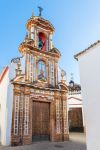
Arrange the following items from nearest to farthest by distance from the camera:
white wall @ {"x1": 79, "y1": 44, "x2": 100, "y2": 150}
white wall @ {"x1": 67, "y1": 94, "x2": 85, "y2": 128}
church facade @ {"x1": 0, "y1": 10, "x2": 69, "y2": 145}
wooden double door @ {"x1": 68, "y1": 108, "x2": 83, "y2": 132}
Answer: white wall @ {"x1": 79, "y1": 44, "x2": 100, "y2": 150}
church facade @ {"x1": 0, "y1": 10, "x2": 69, "y2": 145}
white wall @ {"x1": 67, "y1": 94, "x2": 85, "y2": 128}
wooden double door @ {"x1": 68, "y1": 108, "x2": 83, "y2": 132}

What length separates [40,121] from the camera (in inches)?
514

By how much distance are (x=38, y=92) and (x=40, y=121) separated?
2179mm

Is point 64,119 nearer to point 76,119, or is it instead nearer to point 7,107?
point 7,107

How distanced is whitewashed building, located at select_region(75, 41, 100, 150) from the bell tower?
574cm

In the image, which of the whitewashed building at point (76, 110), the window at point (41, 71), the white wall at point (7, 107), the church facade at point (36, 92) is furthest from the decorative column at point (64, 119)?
the whitewashed building at point (76, 110)

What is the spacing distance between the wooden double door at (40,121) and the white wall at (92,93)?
612 cm

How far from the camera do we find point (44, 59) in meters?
14.5

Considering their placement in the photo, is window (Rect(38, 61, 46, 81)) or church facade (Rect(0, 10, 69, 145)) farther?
window (Rect(38, 61, 46, 81))

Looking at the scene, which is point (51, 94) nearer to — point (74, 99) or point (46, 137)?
point (46, 137)

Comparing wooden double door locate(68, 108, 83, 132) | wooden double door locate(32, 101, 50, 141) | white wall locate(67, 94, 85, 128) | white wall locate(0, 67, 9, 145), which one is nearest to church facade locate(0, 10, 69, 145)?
wooden double door locate(32, 101, 50, 141)

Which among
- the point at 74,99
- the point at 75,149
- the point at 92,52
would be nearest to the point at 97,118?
the point at 92,52

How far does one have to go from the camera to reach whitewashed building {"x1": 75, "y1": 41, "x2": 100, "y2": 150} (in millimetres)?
6906

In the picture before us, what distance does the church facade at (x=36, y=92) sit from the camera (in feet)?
38.9

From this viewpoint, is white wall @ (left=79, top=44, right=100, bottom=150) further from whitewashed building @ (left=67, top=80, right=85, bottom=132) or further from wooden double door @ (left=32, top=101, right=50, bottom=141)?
whitewashed building @ (left=67, top=80, right=85, bottom=132)
